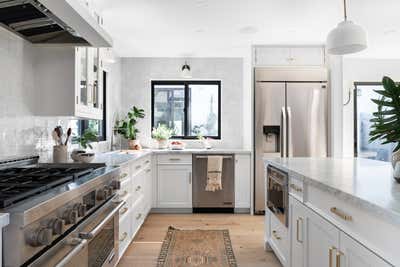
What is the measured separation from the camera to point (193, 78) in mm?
5258

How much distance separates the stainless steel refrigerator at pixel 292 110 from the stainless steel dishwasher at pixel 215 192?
36cm

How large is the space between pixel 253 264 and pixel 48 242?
205cm

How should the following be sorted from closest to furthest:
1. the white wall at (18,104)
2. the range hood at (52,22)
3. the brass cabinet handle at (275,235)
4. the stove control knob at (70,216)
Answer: the stove control knob at (70,216) < the range hood at (52,22) < the white wall at (18,104) < the brass cabinet handle at (275,235)

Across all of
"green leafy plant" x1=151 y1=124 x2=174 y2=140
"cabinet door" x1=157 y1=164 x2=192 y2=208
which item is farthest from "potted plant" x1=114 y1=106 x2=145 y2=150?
"cabinet door" x1=157 y1=164 x2=192 y2=208

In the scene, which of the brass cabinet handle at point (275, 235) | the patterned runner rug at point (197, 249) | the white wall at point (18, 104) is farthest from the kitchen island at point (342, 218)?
the white wall at point (18, 104)

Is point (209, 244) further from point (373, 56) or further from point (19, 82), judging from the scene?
point (373, 56)

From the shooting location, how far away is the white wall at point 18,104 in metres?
2.10

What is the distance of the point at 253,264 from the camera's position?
2.82 metres

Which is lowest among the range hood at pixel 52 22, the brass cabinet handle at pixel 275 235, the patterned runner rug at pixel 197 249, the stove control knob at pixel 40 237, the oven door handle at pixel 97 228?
the patterned runner rug at pixel 197 249

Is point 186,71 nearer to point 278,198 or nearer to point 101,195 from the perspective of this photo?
point 278,198

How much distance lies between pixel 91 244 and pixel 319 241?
1171 mm

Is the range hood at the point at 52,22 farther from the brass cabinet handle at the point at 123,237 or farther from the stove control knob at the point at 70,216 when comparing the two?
the brass cabinet handle at the point at 123,237

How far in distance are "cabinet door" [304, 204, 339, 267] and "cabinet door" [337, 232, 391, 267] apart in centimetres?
7

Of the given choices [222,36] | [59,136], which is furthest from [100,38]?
[222,36]
